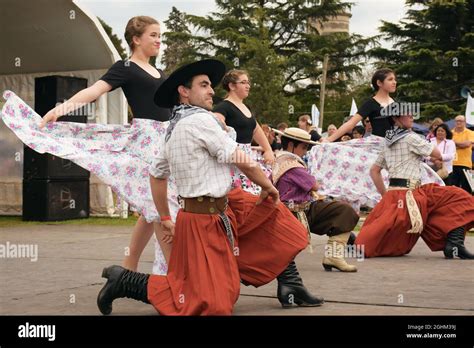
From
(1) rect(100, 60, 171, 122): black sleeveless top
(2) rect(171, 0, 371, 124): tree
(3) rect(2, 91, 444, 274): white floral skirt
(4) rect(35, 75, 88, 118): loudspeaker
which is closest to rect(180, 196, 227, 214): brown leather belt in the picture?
(3) rect(2, 91, 444, 274): white floral skirt

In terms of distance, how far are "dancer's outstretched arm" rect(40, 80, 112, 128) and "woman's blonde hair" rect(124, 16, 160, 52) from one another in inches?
17.6

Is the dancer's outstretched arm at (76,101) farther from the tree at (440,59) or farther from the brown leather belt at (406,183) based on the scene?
the tree at (440,59)

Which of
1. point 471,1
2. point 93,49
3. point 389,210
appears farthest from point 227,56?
point 389,210

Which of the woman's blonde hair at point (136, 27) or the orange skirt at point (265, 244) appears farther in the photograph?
the woman's blonde hair at point (136, 27)

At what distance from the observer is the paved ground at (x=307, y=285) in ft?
18.6

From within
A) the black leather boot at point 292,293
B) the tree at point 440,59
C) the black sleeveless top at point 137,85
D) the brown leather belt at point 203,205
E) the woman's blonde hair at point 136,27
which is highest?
the tree at point 440,59

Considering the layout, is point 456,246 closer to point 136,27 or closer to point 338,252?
point 338,252

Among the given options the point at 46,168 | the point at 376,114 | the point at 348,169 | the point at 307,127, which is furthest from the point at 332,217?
the point at 46,168

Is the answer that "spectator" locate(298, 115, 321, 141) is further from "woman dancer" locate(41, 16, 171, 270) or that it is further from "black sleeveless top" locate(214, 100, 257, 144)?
"woman dancer" locate(41, 16, 171, 270)

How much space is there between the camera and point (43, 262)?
8266mm

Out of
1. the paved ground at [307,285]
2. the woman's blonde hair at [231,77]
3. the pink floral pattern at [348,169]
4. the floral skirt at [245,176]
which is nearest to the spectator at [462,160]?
the pink floral pattern at [348,169]

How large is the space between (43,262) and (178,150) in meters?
3.65

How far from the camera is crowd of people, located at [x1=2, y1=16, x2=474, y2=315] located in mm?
5094
